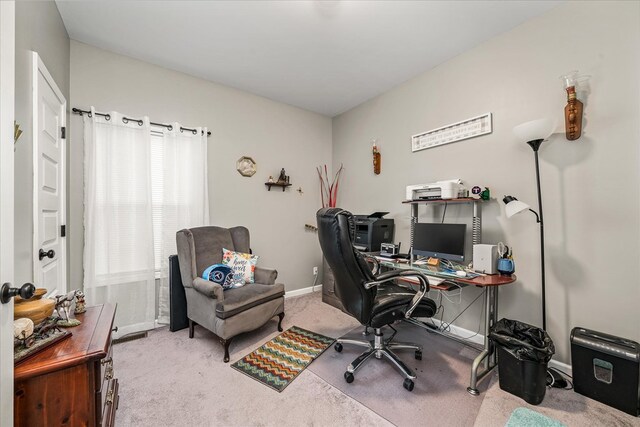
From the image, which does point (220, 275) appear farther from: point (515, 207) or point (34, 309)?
point (515, 207)

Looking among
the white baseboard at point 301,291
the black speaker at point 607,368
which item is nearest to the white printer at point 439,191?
the black speaker at point 607,368

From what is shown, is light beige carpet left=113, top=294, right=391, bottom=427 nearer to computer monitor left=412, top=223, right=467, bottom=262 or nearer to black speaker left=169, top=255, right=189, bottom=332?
black speaker left=169, top=255, right=189, bottom=332

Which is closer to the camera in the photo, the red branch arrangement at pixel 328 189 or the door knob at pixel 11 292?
the door knob at pixel 11 292

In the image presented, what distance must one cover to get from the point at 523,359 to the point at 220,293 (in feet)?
7.18

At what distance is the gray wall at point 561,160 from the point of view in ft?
5.61

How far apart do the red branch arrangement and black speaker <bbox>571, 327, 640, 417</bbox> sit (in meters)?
2.95

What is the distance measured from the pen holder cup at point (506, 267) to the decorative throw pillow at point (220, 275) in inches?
90.6

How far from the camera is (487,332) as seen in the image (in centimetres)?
194

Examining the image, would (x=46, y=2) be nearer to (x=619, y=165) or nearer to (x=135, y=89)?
(x=135, y=89)

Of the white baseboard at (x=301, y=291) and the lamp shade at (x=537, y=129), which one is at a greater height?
the lamp shade at (x=537, y=129)

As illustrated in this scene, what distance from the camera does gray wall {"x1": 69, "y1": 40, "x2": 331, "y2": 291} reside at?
2.39 m

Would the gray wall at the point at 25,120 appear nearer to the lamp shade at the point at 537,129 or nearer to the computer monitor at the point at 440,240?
the computer monitor at the point at 440,240

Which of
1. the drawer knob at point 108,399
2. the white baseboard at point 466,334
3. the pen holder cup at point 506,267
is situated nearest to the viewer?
the drawer knob at point 108,399

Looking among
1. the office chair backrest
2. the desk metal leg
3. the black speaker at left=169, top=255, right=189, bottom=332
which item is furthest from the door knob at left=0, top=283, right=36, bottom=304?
the desk metal leg
